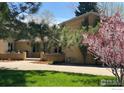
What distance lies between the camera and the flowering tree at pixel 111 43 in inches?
314

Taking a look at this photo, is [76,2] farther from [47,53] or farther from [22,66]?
[22,66]

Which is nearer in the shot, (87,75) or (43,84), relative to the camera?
(43,84)

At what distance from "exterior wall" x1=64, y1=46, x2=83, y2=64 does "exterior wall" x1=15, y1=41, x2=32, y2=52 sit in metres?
0.91

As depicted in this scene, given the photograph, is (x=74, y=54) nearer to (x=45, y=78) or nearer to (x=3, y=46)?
(x=45, y=78)

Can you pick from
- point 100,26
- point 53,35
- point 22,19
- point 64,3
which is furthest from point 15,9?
point 100,26

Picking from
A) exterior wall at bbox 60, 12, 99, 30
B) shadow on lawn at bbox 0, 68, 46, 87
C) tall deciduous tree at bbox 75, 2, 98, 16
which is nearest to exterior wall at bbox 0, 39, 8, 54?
shadow on lawn at bbox 0, 68, 46, 87

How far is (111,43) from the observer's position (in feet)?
26.4

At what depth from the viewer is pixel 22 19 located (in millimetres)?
9617

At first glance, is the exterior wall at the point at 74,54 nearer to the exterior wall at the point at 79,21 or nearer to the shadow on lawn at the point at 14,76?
the exterior wall at the point at 79,21

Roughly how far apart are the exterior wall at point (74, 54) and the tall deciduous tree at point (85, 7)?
96 cm

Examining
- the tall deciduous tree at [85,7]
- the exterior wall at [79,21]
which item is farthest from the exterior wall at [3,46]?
the tall deciduous tree at [85,7]
